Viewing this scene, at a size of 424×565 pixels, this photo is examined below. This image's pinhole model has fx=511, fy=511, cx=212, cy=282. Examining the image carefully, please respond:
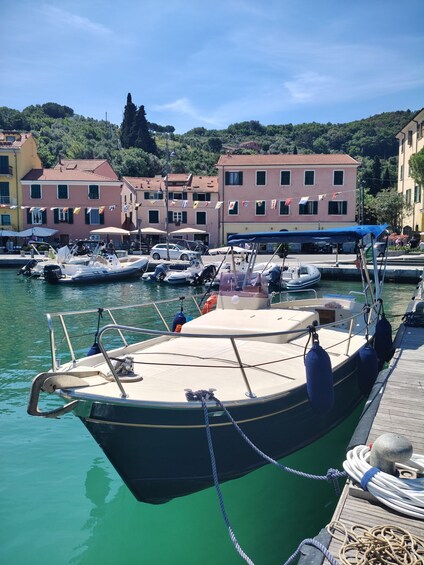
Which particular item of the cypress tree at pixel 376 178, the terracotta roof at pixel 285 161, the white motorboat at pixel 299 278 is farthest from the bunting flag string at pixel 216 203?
the cypress tree at pixel 376 178

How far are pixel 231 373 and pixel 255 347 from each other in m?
1.20

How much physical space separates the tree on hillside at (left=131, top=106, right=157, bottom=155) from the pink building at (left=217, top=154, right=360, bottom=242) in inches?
2085

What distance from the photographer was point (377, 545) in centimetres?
404

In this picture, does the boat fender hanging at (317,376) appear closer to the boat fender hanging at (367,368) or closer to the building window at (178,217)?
the boat fender hanging at (367,368)

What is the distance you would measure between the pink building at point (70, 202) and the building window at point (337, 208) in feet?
70.8

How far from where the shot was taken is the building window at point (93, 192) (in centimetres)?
5231

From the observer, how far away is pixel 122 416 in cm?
571

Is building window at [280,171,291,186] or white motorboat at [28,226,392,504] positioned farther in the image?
building window at [280,171,291,186]

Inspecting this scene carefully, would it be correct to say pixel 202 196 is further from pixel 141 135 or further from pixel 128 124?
pixel 128 124

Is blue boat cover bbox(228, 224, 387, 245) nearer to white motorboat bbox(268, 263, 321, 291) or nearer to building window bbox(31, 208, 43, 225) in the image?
white motorboat bbox(268, 263, 321, 291)

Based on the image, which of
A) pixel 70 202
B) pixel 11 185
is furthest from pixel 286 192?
pixel 11 185

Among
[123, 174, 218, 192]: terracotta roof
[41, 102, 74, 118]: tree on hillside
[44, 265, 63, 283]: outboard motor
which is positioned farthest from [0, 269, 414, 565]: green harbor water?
[41, 102, 74, 118]: tree on hillside

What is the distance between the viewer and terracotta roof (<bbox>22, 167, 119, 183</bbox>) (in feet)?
171

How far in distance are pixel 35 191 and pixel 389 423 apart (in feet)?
168
